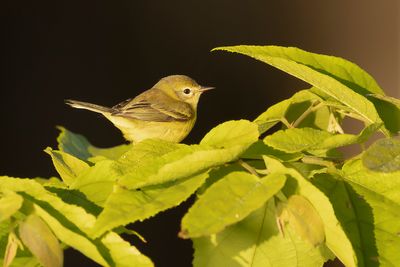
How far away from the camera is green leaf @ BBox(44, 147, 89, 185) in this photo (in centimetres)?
95

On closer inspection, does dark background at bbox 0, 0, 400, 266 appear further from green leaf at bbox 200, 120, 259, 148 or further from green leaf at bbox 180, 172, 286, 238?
green leaf at bbox 180, 172, 286, 238

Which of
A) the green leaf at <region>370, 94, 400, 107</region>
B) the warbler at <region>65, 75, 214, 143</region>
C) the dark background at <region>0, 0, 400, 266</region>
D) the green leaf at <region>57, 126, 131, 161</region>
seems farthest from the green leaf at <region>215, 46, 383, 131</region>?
the dark background at <region>0, 0, 400, 266</region>

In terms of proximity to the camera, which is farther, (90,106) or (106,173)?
(90,106)

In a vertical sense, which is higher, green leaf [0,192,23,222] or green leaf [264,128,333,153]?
green leaf [264,128,333,153]

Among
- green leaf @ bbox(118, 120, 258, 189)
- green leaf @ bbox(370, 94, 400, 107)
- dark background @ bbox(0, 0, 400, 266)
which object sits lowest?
dark background @ bbox(0, 0, 400, 266)

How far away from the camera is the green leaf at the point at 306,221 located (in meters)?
0.76

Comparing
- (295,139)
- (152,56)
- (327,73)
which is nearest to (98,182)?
(295,139)

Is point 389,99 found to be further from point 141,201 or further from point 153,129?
point 153,129

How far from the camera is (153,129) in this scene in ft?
8.61

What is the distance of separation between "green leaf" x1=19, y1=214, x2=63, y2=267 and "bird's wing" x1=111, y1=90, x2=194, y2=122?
1897 millimetres

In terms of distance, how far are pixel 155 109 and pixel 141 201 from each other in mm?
2010

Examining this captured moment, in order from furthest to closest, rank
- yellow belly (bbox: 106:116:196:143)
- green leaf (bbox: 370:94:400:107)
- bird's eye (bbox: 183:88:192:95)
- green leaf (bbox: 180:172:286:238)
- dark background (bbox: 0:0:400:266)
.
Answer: dark background (bbox: 0:0:400:266) < bird's eye (bbox: 183:88:192:95) < yellow belly (bbox: 106:116:196:143) < green leaf (bbox: 370:94:400:107) < green leaf (bbox: 180:172:286:238)

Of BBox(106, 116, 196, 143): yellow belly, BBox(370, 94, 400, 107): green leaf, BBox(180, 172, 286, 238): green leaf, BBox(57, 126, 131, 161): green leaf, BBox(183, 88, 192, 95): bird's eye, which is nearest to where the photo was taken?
BBox(180, 172, 286, 238): green leaf

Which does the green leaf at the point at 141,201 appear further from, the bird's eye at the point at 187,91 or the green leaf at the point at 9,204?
the bird's eye at the point at 187,91
